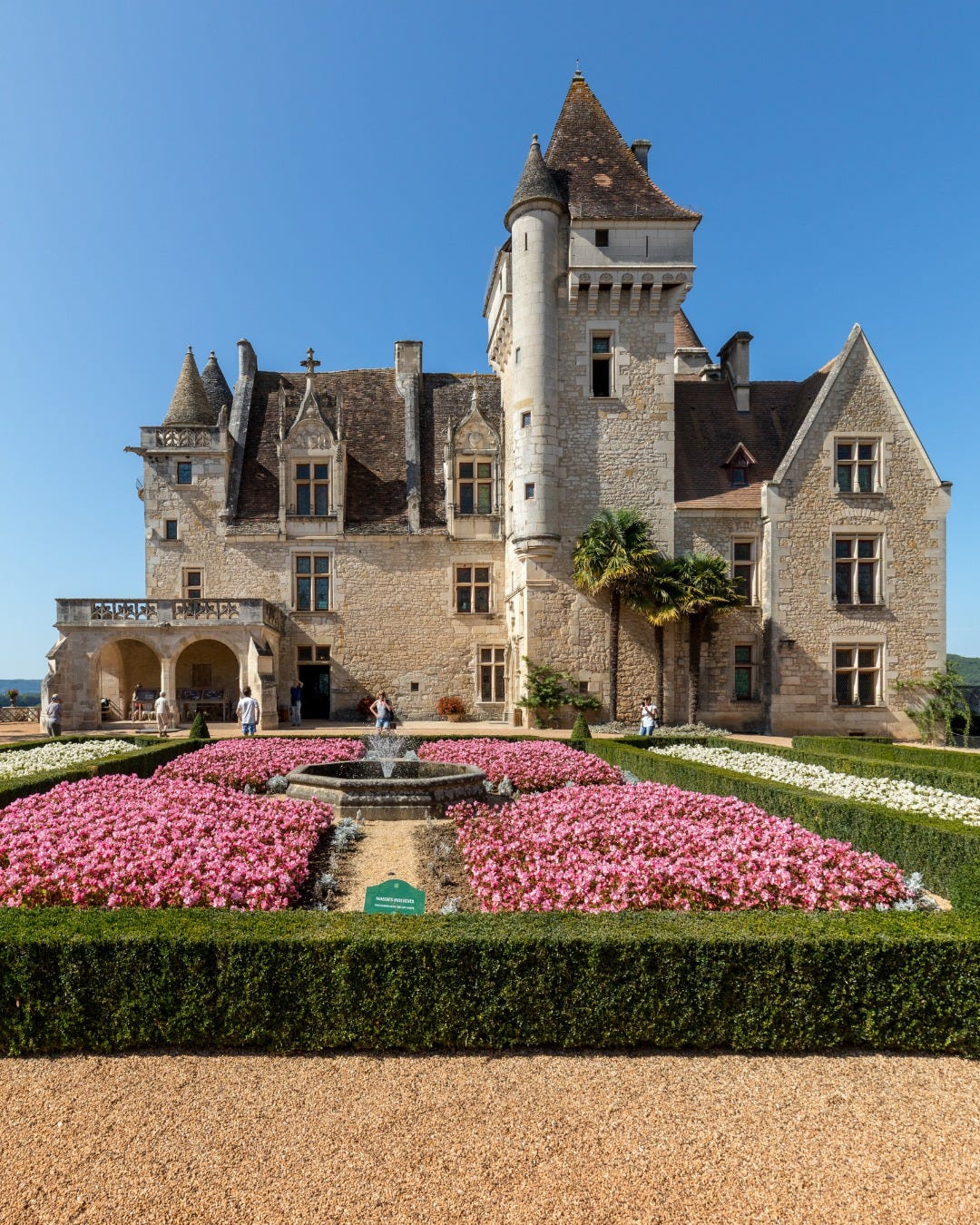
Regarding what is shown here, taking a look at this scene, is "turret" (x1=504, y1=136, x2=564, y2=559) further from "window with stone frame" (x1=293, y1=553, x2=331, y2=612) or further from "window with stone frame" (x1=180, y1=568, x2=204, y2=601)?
"window with stone frame" (x1=180, y1=568, x2=204, y2=601)

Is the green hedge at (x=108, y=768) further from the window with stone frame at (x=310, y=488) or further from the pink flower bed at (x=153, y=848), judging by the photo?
the window with stone frame at (x=310, y=488)

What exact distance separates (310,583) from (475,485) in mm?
6639

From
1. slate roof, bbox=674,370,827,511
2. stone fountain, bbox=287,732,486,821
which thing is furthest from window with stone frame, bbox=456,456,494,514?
stone fountain, bbox=287,732,486,821


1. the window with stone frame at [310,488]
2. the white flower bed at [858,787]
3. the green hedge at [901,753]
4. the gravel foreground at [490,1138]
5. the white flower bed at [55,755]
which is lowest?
the gravel foreground at [490,1138]

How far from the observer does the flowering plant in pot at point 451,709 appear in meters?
23.8

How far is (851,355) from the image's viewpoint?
71.5ft

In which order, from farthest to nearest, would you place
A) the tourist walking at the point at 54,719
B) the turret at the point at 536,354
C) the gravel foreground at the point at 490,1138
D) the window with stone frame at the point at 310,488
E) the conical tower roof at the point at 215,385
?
the conical tower roof at the point at 215,385, the window with stone frame at the point at 310,488, the turret at the point at 536,354, the tourist walking at the point at 54,719, the gravel foreground at the point at 490,1138

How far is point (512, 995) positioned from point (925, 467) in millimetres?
23211

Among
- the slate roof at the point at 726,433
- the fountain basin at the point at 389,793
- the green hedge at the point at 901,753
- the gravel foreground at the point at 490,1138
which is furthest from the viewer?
the slate roof at the point at 726,433

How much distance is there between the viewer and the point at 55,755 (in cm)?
1289

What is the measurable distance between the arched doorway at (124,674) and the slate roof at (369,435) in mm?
5969

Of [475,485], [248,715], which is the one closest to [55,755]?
[248,715]

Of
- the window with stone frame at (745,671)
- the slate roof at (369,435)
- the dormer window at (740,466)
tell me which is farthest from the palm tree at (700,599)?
the slate roof at (369,435)

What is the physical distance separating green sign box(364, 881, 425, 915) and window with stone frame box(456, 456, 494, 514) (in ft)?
66.3
